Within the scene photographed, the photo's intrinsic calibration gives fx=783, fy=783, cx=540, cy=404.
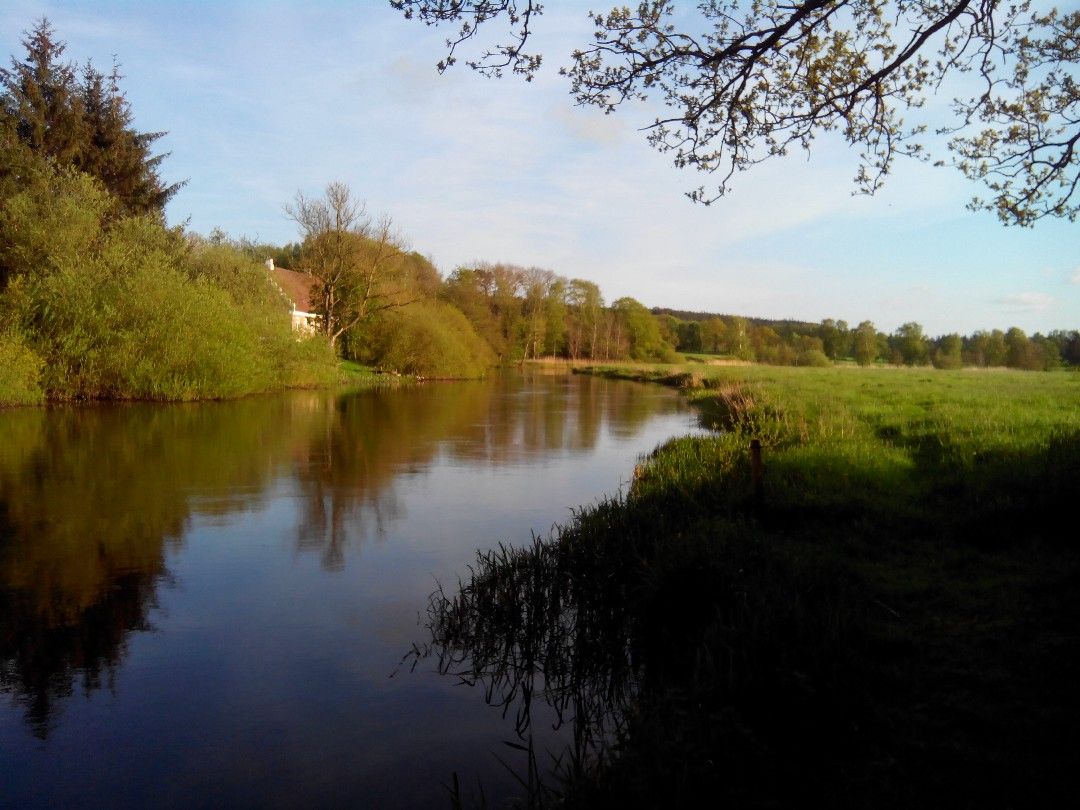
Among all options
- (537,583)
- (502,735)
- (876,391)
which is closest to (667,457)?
(537,583)

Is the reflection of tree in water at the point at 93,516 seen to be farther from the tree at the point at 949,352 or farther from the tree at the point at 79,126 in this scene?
the tree at the point at 949,352

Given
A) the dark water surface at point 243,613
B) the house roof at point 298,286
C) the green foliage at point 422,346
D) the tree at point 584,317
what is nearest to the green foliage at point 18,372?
the dark water surface at point 243,613

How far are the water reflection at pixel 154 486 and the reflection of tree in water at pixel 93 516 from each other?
0.02m

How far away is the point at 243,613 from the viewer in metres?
6.87

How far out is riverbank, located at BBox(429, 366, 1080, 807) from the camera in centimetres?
346

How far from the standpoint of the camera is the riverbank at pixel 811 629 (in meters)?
3.46

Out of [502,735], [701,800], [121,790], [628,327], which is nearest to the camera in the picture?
[701,800]

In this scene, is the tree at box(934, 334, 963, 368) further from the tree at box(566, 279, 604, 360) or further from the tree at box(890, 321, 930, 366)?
the tree at box(566, 279, 604, 360)

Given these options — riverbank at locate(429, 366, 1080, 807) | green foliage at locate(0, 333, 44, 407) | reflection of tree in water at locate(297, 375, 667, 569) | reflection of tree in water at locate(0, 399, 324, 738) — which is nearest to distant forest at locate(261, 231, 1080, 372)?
reflection of tree in water at locate(297, 375, 667, 569)

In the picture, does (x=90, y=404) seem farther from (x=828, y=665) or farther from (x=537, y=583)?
(x=828, y=665)

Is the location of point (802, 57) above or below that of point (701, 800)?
above

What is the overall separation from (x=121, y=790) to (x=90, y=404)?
73.3ft

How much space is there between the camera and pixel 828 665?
4426 mm

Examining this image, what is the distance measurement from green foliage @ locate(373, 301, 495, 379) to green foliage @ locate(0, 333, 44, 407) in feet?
79.9
